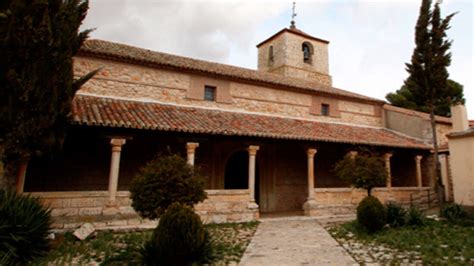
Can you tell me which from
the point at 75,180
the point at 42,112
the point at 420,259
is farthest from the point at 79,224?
the point at 420,259

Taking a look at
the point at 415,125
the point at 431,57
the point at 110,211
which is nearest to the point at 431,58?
the point at 431,57

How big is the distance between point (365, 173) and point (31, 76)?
30.9 ft

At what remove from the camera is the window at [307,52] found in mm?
23394

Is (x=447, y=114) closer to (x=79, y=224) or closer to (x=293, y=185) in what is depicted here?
(x=293, y=185)

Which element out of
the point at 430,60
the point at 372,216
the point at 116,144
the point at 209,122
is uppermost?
the point at 430,60

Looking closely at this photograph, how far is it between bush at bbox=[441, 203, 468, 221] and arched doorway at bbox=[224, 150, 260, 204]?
6783mm

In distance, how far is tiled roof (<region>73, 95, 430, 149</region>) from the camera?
9062mm

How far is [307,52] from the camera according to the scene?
2369 cm

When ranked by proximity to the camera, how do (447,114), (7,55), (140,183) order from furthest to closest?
1. (447,114)
2. (7,55)
3. (140,183)

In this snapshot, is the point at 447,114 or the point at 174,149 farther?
the point at 447,114

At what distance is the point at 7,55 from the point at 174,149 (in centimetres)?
617

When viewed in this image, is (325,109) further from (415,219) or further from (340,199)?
(415,219)

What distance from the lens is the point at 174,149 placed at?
11.6m

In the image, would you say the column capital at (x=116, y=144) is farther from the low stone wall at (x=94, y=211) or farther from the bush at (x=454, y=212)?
the bush at (x=454, y=212)
